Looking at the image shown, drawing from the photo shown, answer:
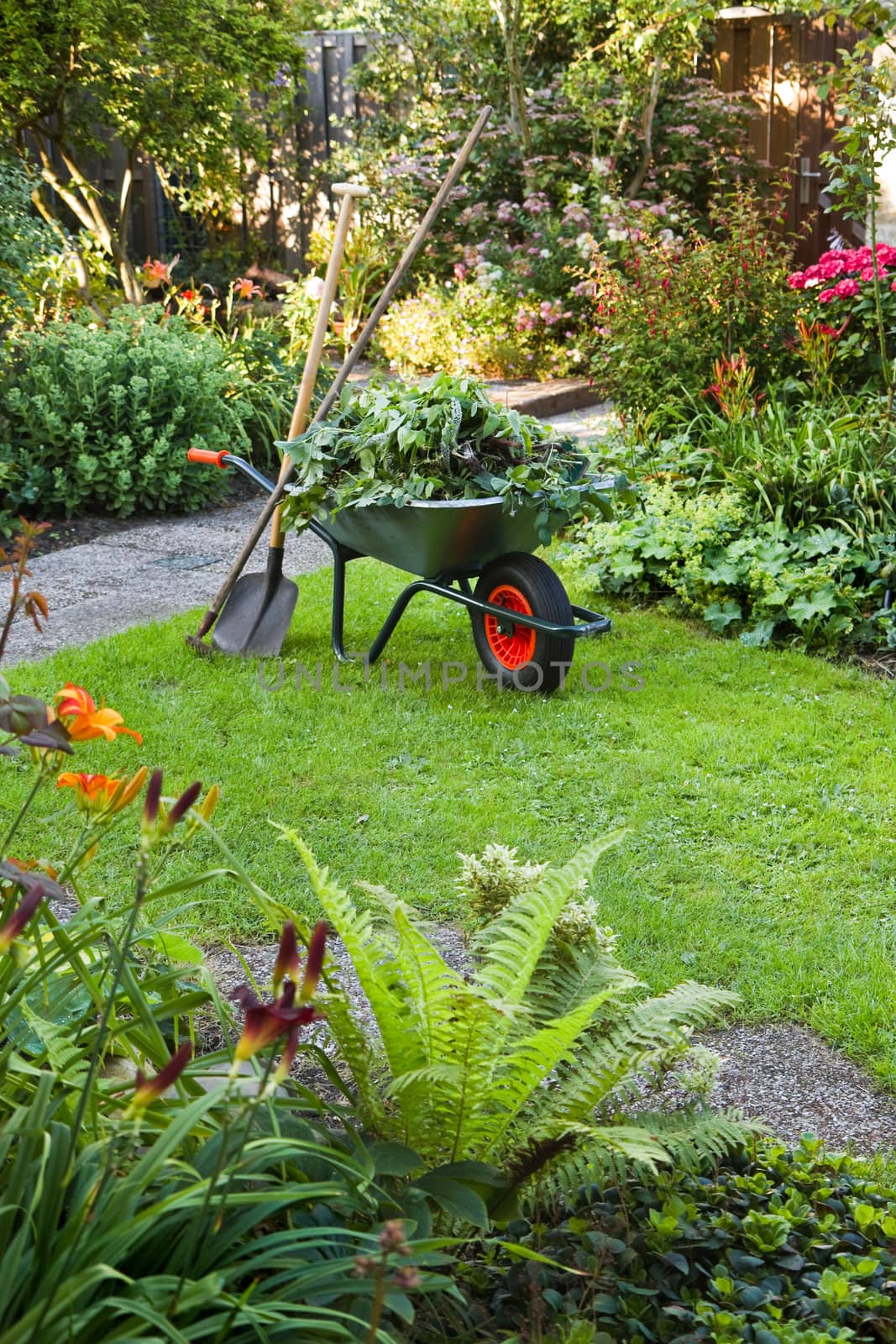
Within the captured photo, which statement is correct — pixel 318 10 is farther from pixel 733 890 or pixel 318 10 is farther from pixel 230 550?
pixel 733 890

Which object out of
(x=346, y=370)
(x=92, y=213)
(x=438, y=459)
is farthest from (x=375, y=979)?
(x=92, y=213)

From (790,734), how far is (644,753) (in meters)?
0.46

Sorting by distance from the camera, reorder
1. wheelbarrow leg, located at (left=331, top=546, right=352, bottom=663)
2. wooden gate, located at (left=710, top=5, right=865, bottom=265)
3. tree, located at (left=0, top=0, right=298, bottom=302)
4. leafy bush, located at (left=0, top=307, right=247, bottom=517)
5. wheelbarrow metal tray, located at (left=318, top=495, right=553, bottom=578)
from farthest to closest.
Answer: wooden gate, located at (left=710, top=5, right=865, bottom=265) → tree, located at (left=0, top=0, right=298, bottom=302) → leafy bush, located at (left=0, top=307, right=247, bottom=517) → wheelbarrow leg, located at (left=331, top=546, right=352, bottom=663) → wheelbarrow metal tray, located at (left=318, top=495, right=553, bottom=578)

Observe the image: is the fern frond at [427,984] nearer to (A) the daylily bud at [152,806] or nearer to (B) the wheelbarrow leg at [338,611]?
(A) the daylily bud at [152,806]

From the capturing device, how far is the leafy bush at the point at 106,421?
6016 mm

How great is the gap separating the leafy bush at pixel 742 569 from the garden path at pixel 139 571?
1336 mm

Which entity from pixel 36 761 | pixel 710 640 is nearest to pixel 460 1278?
pixel 36 761

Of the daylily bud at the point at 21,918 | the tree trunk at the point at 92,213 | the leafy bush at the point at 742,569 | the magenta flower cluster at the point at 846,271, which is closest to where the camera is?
the daylily bud at the point at 21,918

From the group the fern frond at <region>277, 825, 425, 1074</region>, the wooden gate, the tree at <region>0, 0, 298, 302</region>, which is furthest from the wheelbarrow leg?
the wooden gate

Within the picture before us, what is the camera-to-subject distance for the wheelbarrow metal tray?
149 inches

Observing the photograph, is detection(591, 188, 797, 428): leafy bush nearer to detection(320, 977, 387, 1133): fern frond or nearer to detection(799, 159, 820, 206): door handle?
detection(799, 159, 820, 206): door handle

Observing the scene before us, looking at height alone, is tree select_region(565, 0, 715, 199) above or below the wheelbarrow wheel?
above

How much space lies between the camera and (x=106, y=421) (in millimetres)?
6180

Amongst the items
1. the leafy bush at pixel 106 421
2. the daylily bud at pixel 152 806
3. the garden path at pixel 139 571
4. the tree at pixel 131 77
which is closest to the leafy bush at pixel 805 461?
the garden path at pixel 139 571
